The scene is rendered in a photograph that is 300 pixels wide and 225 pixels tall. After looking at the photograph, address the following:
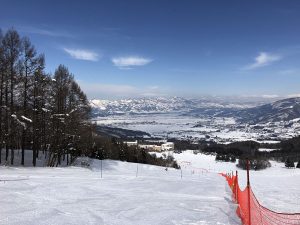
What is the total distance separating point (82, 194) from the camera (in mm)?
13469

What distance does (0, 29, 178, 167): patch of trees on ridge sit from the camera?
2972cm

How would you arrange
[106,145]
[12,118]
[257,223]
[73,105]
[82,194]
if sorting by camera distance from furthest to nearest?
[106,145], [73,105], [12,118], [82,194], [257,223]

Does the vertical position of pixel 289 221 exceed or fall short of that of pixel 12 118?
it falls short

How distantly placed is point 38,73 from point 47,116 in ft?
20.1

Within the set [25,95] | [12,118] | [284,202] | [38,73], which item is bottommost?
[284,202]

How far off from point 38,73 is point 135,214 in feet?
81.9

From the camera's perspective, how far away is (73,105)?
141ft

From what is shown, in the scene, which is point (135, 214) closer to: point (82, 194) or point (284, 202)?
point (82, 194)

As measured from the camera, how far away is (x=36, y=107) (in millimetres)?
33844

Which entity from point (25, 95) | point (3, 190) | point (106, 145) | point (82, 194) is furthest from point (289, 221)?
point (106, 145)

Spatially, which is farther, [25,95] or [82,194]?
[25,95]

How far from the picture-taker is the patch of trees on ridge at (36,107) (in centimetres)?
2972

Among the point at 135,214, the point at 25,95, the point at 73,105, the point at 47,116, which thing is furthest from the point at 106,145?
the point at 135,214

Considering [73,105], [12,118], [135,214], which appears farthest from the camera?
[73,105]
